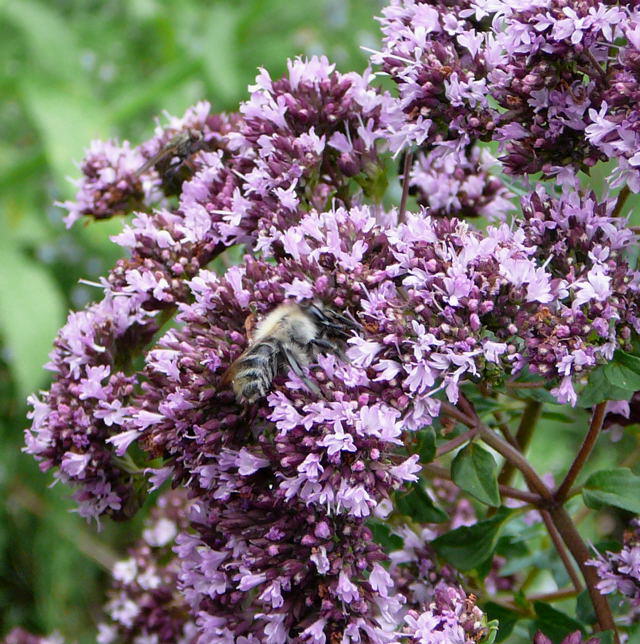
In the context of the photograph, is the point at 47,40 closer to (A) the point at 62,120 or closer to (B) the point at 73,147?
(A) the point at 62,120

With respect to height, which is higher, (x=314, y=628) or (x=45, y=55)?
(x=45, y=55)

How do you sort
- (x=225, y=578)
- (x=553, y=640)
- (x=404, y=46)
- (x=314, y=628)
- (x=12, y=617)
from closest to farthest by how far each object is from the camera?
(x=314, y=628) < (x=225, y=578) < (x=404, y=46) < (x=553, y=640) < (x=12, y=617)

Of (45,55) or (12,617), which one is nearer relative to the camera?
(12,617)

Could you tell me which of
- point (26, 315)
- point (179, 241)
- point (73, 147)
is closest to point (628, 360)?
point (179, 241)

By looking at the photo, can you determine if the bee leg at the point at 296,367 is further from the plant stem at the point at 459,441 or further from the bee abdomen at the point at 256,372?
the plant stem at the point at 459,441

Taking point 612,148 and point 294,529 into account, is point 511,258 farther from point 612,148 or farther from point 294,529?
point 294,529

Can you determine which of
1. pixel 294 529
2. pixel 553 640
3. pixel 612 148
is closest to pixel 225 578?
pixel 294 529

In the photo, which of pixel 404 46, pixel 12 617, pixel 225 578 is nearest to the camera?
pixel 225 578

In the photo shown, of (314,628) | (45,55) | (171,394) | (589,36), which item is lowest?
(314,628)

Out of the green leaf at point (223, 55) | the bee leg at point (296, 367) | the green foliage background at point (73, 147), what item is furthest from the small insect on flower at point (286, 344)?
the green leaf at point (223, 55)
